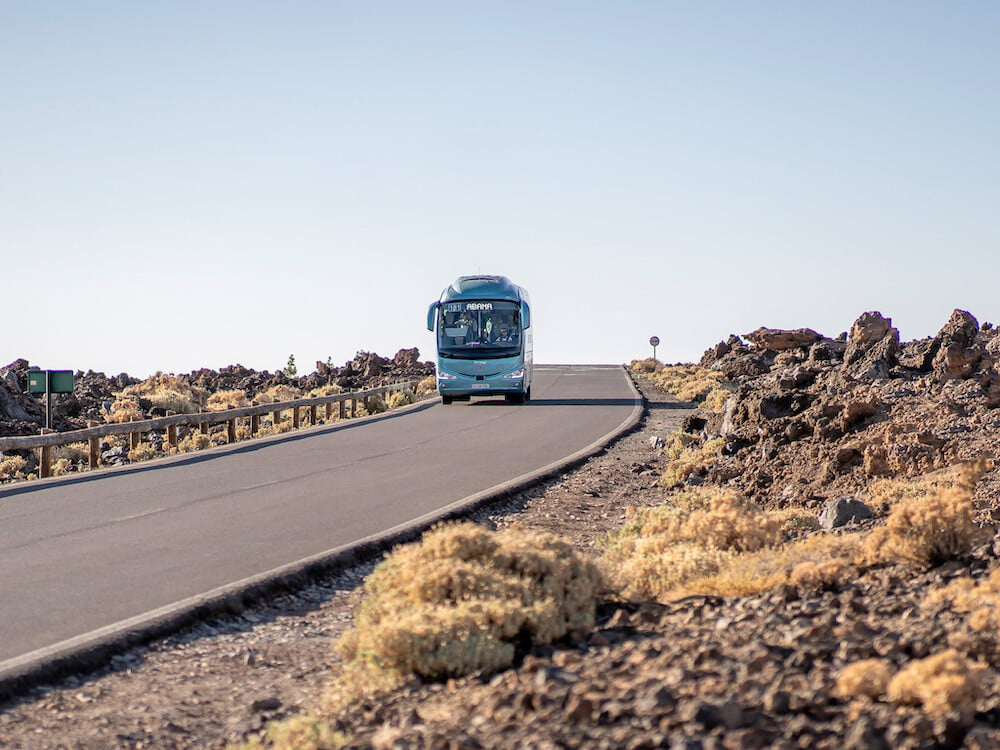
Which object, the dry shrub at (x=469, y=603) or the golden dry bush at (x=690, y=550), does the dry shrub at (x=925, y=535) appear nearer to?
the golden dry bush at (x=690, y=550)

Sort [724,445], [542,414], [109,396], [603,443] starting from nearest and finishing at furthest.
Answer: [724,445] < [603,443] < [542,414] < [109,396]

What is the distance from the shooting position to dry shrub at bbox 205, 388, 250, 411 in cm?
4389

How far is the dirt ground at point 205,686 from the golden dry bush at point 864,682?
120 inches

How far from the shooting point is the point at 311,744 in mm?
5219

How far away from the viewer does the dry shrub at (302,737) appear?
5227 millimetres

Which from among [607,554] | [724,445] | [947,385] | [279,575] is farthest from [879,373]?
[279,575]

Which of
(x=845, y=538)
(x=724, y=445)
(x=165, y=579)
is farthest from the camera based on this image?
(x=724, y=445)

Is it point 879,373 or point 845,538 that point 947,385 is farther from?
point 845,538

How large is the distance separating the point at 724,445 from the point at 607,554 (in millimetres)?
8969

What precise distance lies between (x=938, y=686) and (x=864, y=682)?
0.31m

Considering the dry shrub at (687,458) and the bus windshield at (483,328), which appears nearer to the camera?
the dry shrub at (687,458)

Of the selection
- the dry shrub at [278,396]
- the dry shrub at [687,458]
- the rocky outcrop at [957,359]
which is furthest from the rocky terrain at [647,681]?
the dry shrub at [278,396]

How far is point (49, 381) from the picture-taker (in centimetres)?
2445

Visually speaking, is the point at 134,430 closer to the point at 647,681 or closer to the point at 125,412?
the point at 125,412
